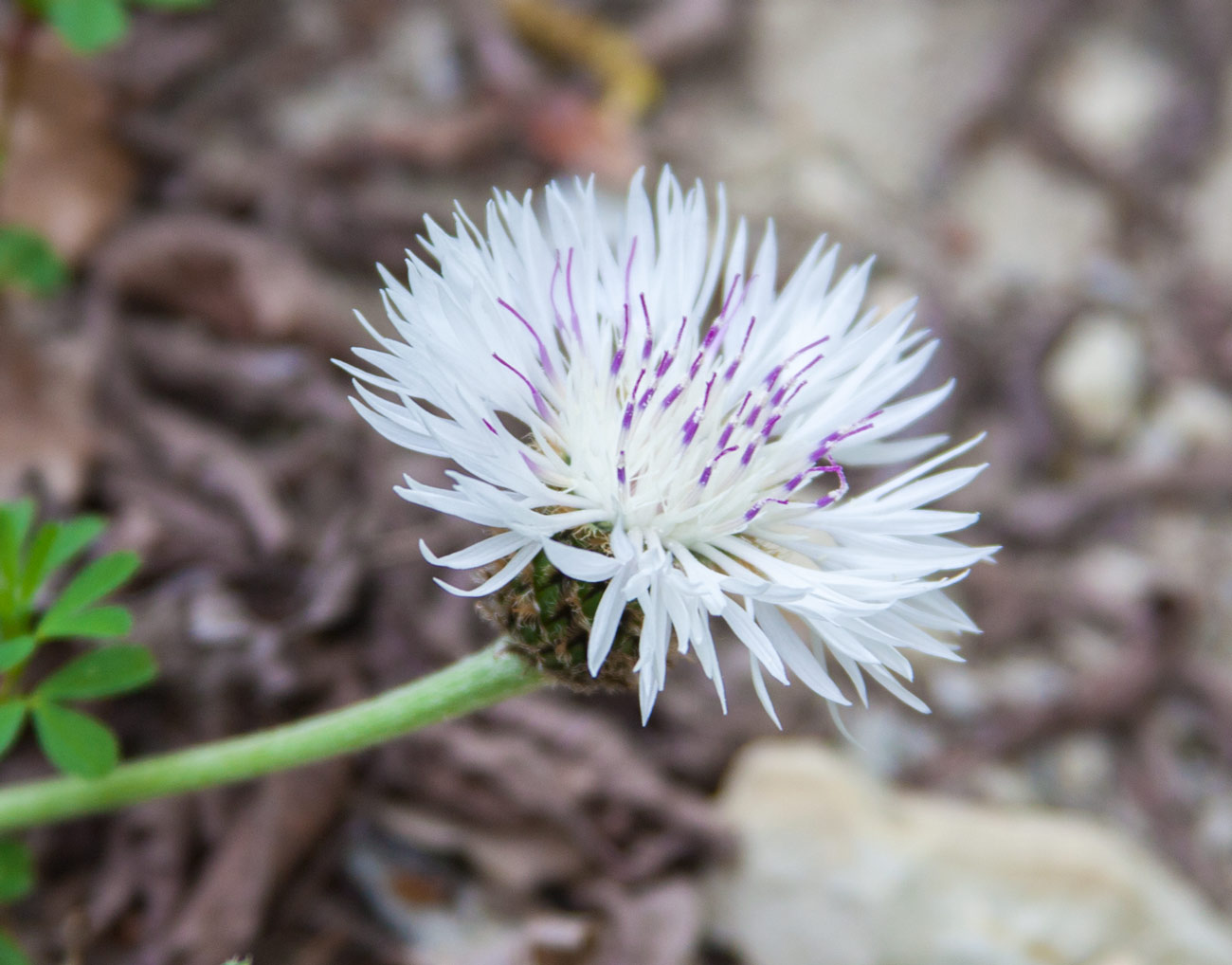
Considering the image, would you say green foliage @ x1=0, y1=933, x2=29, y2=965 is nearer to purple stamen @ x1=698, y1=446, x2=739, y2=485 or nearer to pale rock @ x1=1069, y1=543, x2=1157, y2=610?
purple stamen @ x1=698, y1=446, x2=739, y2=485

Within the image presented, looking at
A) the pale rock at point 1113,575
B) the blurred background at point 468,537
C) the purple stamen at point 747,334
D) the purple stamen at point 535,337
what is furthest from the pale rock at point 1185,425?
the purple stamen at point 535,337

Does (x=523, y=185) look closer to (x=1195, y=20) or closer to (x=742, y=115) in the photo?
(x=742, y=115)

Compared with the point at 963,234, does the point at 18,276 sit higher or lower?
lower

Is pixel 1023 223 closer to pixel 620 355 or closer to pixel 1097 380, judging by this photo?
pixel 1097 380

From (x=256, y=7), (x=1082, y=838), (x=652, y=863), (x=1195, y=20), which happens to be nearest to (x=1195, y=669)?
(x=1082, y=838)

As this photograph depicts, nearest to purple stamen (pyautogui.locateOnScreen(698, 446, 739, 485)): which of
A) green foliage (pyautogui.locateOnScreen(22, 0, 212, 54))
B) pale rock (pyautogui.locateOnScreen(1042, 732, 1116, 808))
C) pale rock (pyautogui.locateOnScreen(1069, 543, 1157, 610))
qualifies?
green foliage (pyautogui.locateOnScreen(22, 0, 212, 54))

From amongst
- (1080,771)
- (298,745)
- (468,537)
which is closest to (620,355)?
(298,745)
